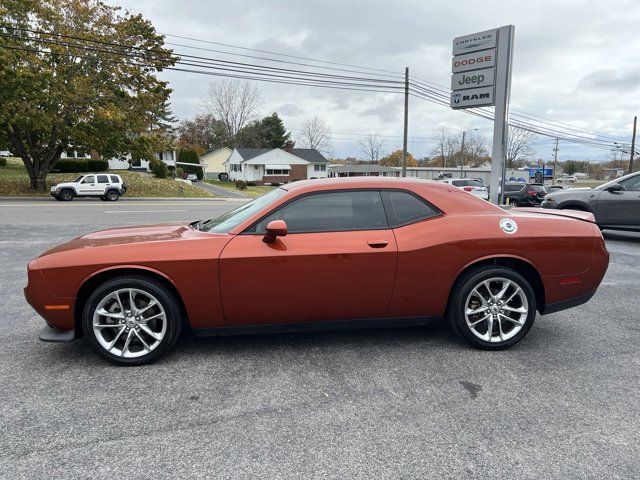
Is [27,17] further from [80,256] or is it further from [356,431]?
[356,431]

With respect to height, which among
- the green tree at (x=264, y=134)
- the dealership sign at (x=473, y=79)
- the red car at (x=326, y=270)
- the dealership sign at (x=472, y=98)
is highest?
the green tree at (x=264, y=134)

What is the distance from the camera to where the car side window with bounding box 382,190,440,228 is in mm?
3654

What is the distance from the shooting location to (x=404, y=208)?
3.71 metres

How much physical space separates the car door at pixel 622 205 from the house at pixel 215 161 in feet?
229

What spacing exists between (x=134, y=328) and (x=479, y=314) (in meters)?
2.85

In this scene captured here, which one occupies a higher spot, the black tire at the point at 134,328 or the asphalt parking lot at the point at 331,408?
the black tire at the point at 134,328

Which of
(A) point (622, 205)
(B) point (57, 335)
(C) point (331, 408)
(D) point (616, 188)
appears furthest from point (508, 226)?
(D) point (616, 188)

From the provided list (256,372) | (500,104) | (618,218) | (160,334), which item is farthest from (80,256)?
(500,104)

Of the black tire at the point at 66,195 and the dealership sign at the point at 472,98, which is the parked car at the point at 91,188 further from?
the dealership sign at the point at 472,98

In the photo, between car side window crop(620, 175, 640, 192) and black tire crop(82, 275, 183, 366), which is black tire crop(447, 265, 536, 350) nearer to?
black tire crop(82, 275, 183, 366)

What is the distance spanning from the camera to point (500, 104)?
42.3ft

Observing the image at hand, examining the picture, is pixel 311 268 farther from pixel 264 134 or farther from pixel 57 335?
pixel 264 134

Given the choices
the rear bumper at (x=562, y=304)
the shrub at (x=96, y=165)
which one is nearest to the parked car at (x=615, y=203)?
the rear bumper at (x=562, y=304)

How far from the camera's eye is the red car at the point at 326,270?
131 inches
